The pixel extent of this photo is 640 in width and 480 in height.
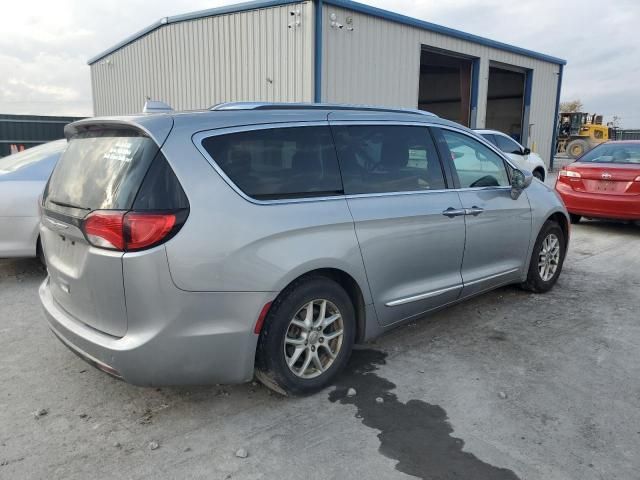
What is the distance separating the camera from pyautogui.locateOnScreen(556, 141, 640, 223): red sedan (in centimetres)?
769

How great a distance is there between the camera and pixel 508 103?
2484 centimetres

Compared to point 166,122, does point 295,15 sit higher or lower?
higher

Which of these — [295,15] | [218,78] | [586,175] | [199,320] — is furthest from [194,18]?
[199,320]

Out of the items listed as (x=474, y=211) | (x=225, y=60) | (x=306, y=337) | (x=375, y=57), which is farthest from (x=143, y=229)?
(x=225, y=60)

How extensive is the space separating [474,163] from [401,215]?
1218mm

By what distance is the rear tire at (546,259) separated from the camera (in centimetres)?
497

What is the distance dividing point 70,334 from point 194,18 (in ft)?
47.5

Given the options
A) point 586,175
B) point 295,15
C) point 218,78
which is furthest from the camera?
point 218,78

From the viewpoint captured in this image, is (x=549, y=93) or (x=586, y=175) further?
(x=549, y=93)

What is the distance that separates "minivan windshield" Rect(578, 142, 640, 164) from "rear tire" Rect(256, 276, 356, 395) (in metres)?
6.98

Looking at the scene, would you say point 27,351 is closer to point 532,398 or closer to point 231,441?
point 231,441

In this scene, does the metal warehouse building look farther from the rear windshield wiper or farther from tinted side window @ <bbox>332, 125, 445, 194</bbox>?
the rear windshield wiper

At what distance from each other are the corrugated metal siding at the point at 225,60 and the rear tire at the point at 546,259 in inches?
331

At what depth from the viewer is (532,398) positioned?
318cm
